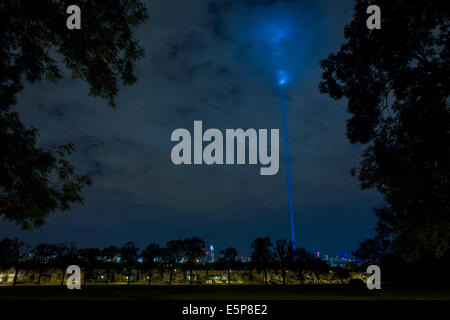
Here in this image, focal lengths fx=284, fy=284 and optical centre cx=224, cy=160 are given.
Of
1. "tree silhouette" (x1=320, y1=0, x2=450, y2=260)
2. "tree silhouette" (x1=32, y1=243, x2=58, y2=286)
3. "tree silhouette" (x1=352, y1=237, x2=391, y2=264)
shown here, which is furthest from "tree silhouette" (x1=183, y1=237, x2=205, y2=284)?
"tree silhouette" (x1=320, y1=0, x2=450, y2=260)

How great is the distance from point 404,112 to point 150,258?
99263mm

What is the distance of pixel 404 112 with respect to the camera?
13.7m

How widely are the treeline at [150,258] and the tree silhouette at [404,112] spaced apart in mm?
79758

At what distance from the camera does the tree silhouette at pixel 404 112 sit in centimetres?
1237

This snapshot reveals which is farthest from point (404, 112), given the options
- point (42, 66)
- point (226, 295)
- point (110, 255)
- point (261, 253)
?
point (110, 255)

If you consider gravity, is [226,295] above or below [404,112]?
below

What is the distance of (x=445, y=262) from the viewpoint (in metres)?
55.1

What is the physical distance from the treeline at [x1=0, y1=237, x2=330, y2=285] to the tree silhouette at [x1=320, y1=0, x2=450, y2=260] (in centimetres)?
7976

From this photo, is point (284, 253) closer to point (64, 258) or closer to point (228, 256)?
point (228, 256)

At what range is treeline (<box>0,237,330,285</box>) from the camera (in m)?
88.1

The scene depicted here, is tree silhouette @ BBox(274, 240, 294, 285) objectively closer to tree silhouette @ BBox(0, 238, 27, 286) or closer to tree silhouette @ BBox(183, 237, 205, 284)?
tree silhouette @ BBox(183, 237, 205, 284)

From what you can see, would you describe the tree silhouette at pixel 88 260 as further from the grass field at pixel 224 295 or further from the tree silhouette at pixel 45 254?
the grass field at pixel 224 295
